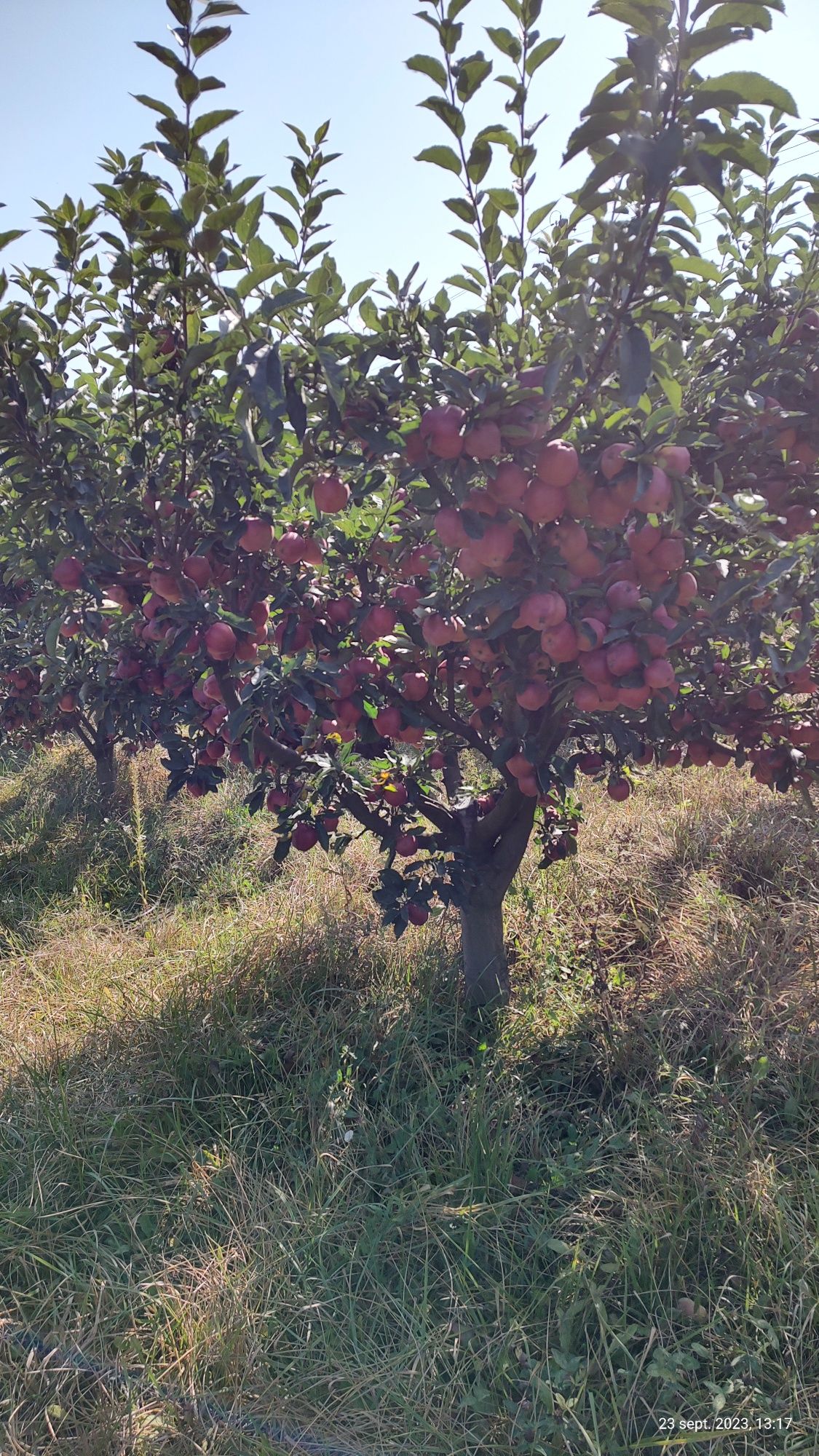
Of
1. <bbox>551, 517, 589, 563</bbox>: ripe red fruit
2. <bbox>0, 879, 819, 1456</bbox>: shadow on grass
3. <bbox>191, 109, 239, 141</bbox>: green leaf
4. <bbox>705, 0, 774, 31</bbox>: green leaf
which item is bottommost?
<bbox>0, 879, 819, 1456</bbox>: shadow on grass

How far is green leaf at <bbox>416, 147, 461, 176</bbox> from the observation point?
154 centimetres

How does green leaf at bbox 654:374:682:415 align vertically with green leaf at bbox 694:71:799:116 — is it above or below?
below

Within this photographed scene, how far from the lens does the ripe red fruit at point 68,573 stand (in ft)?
6.97

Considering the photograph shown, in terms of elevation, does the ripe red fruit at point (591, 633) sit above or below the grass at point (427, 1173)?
above

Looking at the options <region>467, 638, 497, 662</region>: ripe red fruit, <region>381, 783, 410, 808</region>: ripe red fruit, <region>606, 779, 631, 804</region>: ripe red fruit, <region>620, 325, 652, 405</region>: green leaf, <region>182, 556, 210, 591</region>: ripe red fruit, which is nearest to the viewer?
<region>620, 325, 652, 405</region>: green leaf

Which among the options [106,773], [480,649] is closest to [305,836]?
[480,649]

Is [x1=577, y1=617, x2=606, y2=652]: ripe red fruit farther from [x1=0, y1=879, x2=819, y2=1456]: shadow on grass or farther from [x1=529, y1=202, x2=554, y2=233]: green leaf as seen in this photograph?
[x1=0, y1=879, x2=819, y2=1456]: shadow on grass

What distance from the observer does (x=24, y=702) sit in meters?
4.54

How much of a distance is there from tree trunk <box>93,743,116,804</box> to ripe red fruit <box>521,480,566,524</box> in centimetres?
462

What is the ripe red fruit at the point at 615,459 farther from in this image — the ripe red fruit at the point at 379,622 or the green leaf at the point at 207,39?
the green leaf at the point at 207,39

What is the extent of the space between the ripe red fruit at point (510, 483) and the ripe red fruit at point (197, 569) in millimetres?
776

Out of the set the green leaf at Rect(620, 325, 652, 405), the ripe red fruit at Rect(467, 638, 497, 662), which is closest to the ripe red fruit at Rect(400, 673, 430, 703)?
the ripe red fruit at Rect(467, 638, 497, 662)

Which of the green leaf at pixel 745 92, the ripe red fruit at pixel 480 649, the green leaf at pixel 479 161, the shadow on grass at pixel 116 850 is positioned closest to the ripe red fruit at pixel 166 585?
the ripe red fruit at pixel 480 649

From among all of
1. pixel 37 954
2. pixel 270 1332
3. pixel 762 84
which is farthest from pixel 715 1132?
pixel 37 954
